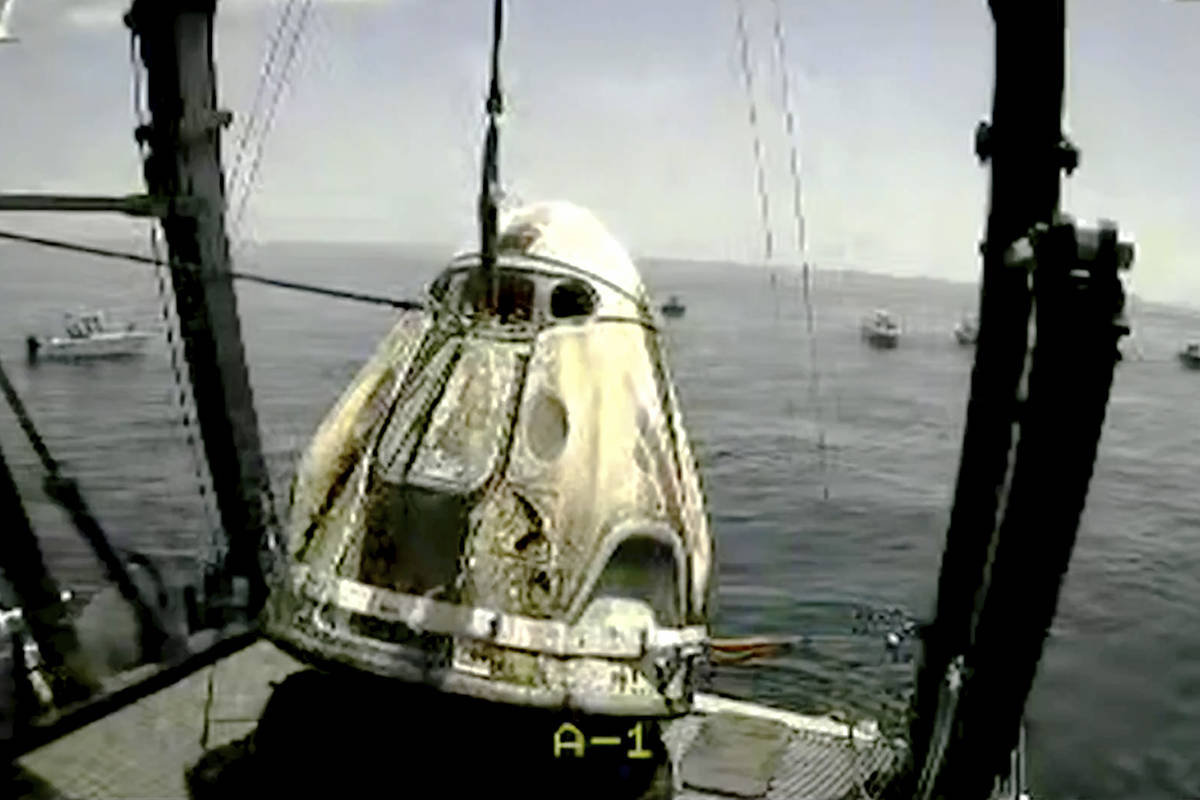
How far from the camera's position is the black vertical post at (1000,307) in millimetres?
10539

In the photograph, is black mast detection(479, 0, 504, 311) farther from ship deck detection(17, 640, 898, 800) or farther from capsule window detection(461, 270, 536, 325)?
ship deck detection(17, 640, 898, 800)

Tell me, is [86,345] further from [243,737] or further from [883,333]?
[243,737]

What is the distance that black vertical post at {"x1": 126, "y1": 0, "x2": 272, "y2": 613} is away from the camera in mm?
16516

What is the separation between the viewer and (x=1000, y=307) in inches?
471

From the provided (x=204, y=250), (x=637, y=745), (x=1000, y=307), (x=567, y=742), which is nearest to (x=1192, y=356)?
(x=204, y=250)

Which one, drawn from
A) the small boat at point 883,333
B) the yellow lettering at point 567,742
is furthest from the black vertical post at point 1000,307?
the small boat at point 883,333

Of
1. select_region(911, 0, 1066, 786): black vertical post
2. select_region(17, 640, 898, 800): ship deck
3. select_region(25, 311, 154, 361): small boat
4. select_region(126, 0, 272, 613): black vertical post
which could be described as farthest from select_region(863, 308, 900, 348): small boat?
select_region(911, 0, 1066, 786): black vertical post

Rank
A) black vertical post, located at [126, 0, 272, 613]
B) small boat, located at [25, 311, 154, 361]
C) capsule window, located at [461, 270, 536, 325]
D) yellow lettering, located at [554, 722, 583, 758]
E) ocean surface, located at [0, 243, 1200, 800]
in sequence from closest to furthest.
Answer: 1. yellow lettering, located at [554, 722, 583, 758]
2. capsule window, located at [461, 270, 536, 325]
3. black vertical post, located at [126, 0, 272, 613]
4. ocean surface, located at [0, 243, 1200, 800]
5. small boat, located at [25, 311, 154, 361]

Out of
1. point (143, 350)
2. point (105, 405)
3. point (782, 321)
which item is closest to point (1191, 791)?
point (105, 405)

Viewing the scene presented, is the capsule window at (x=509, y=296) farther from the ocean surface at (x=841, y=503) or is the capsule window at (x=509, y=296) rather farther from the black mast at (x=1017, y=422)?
A: the black mast at (x=1017, y=422)

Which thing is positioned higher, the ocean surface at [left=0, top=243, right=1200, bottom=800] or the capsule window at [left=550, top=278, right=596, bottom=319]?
the capsule window at [left=550, top=278, right=596, bottom=319]

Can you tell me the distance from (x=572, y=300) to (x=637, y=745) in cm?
435

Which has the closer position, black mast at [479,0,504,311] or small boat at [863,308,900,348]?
black mast at [479,0,504,311]

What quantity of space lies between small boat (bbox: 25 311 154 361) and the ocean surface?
1.34m
